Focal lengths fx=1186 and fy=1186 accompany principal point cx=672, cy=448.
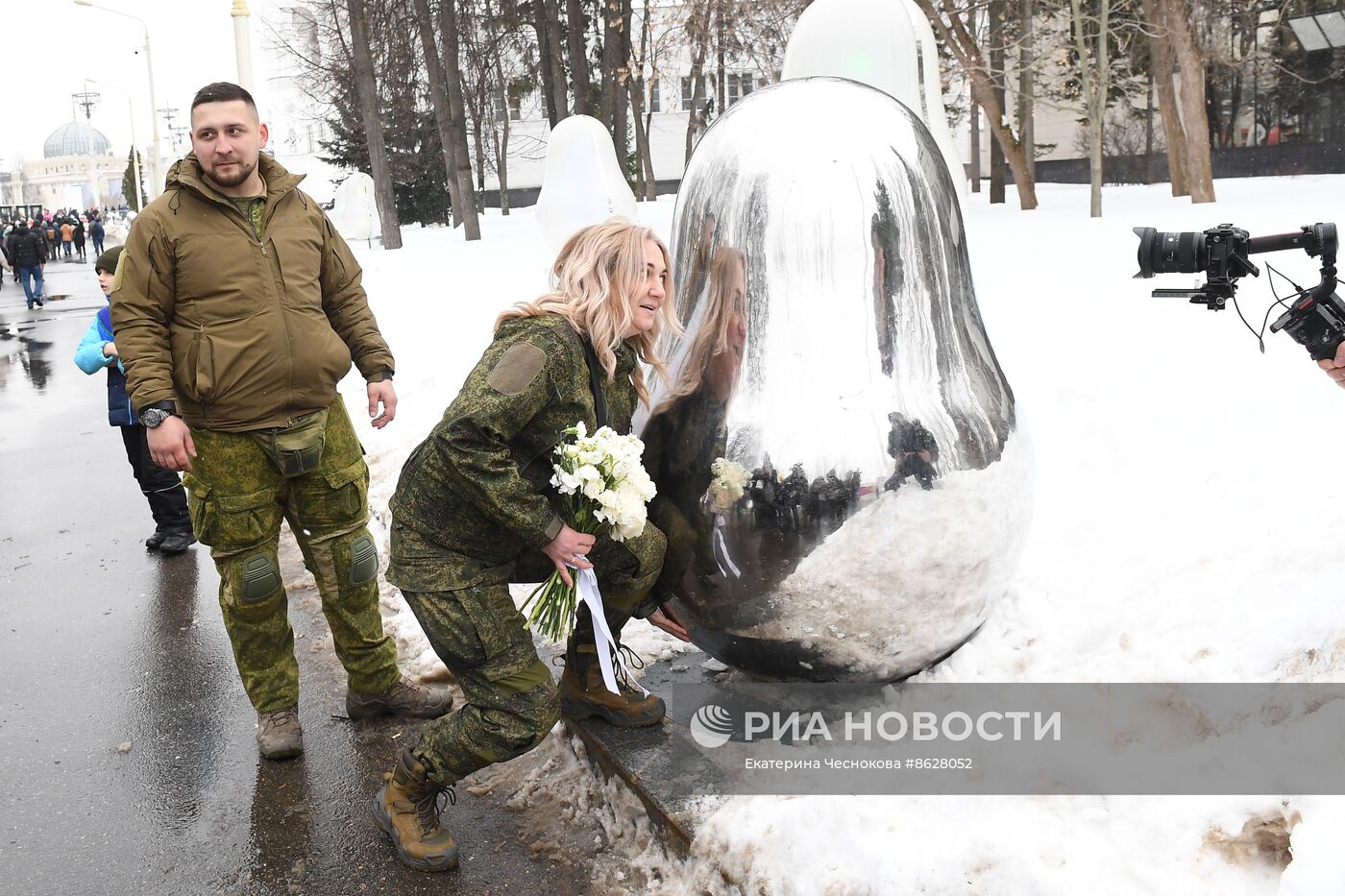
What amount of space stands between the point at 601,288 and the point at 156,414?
146cm

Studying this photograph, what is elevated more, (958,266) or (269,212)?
(269,212)

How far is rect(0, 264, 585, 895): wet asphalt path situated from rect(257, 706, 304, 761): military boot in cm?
5

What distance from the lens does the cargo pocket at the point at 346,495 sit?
13.0ft

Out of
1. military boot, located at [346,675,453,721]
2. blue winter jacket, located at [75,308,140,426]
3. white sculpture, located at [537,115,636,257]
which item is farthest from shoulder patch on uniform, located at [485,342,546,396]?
white sculpture, located at [537,115,636,257]

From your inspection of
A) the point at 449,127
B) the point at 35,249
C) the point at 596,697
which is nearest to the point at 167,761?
the point at 596,697

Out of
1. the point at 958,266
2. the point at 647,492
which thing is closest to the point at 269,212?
the point at 647,492

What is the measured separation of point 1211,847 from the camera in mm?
2504

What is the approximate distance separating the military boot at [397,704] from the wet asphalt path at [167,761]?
6cm

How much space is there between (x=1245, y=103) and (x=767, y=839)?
33.6 m

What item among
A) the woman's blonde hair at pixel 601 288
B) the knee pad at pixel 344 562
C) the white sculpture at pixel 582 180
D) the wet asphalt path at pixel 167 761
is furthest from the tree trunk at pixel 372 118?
the woman's blonde hair at pixel 601 288

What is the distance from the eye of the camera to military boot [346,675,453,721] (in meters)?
4.19

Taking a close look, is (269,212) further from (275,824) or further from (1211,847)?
(1211,847)

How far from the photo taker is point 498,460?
2861 millimetres

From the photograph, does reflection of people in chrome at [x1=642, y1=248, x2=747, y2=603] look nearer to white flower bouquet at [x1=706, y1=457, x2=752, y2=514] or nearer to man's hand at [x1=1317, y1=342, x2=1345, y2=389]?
white flower bouquet at [x1=706, y1=457, x2=752, y2=514]
